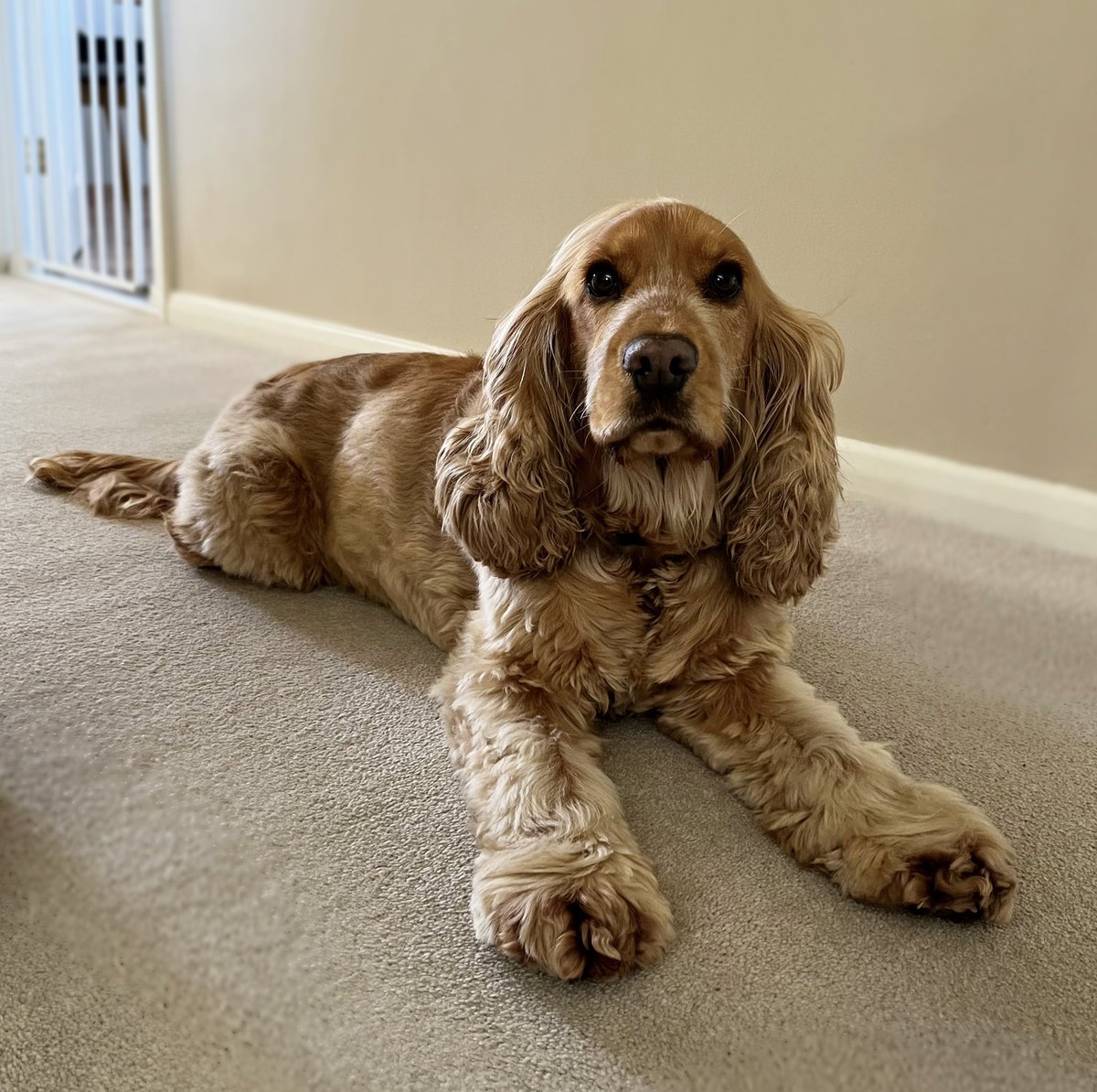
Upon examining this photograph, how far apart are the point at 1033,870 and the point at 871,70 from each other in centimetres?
209

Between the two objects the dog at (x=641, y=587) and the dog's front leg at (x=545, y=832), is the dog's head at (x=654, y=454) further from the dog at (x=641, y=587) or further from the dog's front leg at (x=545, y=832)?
the dog's front leg at (x=545, y=832)

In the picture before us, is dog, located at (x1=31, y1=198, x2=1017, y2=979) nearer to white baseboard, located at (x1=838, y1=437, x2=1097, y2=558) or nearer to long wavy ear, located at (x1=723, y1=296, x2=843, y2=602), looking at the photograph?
long wavy ear, located at (x1=723, y1=296, x2=843, y2=602)

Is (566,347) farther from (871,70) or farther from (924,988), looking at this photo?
(871,70)

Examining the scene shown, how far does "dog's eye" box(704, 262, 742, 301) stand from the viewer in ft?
5.27

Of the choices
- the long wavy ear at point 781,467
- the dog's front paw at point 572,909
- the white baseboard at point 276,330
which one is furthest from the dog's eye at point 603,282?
the white baseboard at point 276,330

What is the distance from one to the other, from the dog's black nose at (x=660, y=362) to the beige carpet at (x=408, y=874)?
616mm

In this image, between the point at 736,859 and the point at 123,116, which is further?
the point at 123,116

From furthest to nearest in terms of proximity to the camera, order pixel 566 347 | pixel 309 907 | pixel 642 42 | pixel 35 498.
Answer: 1. pixel 642 42
2. pixel 35 498
3. pixel 566 347
4. pixel 309 907

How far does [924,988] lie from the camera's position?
1.24 meters

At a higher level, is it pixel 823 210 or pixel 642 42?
pixel 642 42

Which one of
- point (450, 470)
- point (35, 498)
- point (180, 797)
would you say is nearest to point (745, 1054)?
point (180, 797)

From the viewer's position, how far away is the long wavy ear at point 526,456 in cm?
169

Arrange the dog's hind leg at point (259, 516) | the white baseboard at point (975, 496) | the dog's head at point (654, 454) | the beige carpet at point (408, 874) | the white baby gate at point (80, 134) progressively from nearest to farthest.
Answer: the beige carpet at point (408, 874) < the dog's head at point (654, 454) < the dog's hind leg at point (259, 516) < the white baseboard at point (975, 496) < the white baby gate at point (80, 134)

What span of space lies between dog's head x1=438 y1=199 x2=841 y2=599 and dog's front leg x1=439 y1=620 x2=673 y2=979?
0.71 ft
